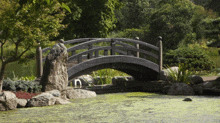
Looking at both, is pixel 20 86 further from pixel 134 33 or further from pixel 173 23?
pixel 134 33

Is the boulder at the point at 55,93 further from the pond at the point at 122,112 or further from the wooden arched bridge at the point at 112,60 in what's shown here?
the wooden arched bridge at the point at 112,60

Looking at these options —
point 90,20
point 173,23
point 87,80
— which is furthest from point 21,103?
point 173,23

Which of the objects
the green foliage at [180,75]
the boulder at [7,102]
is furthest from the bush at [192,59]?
the boulder at [7,102]

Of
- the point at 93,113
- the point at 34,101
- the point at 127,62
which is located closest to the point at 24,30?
the point at 34,101

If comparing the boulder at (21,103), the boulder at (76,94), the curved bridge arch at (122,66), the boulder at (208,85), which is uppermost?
the curved bridge arch at (122,66)

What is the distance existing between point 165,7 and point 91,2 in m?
4.74

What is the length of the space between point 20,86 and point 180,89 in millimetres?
5774

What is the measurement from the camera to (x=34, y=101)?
10156 mm

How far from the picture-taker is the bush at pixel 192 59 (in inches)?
711

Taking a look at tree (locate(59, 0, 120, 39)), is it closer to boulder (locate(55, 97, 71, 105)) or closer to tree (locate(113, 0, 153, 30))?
tree (locate(113, 0, 153, 30))

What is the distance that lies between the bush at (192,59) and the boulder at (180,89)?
4679 mm

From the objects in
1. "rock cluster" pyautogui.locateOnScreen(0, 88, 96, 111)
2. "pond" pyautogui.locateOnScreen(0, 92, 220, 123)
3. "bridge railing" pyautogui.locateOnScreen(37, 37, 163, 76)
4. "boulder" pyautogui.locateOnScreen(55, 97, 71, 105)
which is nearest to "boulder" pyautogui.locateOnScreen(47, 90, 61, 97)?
"rock cluster" pyautogui.locateOnScreen(0, 88, 96, 111)

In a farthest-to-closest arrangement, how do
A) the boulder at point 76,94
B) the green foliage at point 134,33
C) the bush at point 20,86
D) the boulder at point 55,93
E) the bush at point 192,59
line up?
the green foliage at point 134,33
the bush at point 192,59
the boulder at point 76,94
the bush at point 20,86
the boulder at point 55,93

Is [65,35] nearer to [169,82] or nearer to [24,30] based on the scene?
[169,82]
